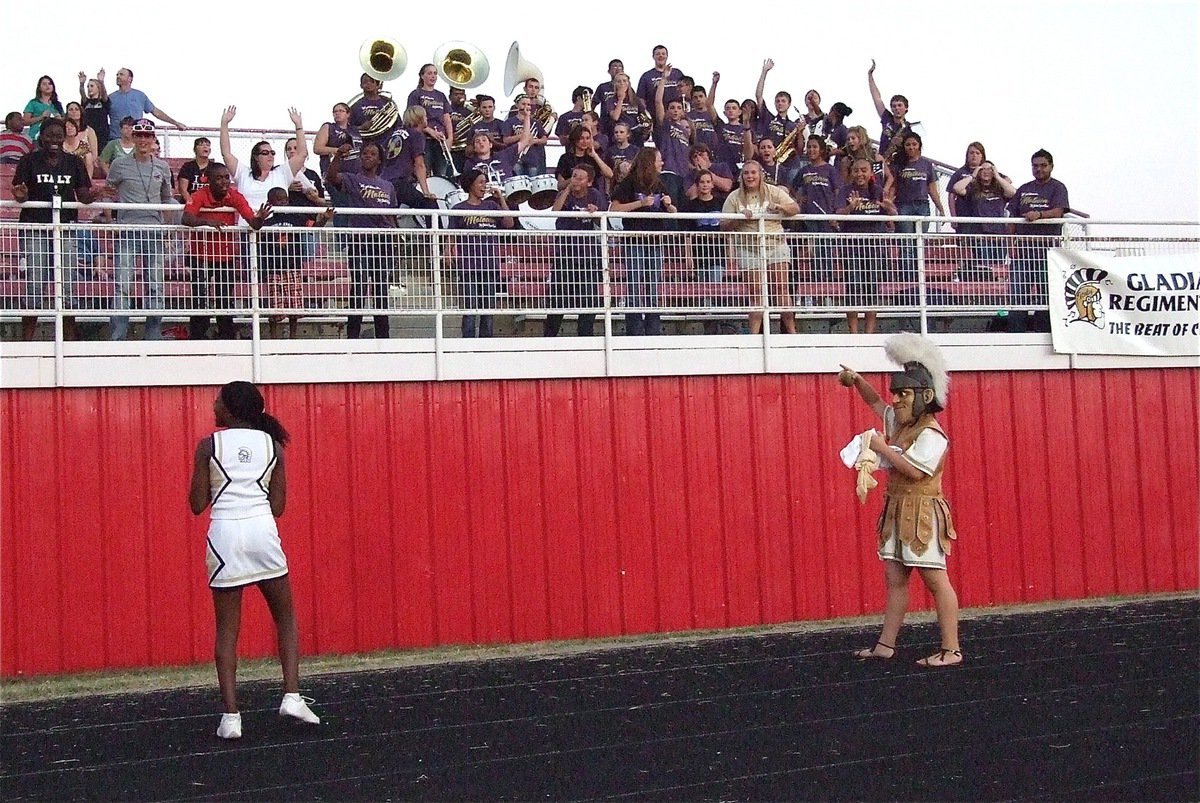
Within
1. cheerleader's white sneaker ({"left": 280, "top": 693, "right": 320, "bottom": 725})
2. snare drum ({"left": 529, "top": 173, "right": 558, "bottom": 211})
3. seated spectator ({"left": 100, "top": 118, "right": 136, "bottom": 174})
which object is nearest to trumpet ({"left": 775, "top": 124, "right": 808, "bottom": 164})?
snare drum ({"left": 529, "top": 173, "right": 558, "bottom": 211})

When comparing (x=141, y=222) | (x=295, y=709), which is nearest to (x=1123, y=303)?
(x=141, y=222)

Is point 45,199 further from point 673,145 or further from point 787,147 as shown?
point 787,147

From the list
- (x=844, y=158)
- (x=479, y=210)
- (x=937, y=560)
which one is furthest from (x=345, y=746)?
(x=844, y=158)

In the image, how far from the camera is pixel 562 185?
12.6m

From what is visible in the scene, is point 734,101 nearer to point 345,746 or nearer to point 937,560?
point 937,560

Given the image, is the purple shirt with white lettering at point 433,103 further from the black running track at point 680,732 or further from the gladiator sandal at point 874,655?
the gladiator sandal at point 874,655

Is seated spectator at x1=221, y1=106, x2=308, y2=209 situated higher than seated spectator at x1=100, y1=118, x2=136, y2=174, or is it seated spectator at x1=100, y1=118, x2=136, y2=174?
seated spectator at x1=100, y1=118, x2=136, y2=174

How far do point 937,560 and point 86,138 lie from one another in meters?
8.39

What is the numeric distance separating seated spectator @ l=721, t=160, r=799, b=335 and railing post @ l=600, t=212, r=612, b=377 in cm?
114

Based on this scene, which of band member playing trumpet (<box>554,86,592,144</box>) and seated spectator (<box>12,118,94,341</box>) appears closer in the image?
seated spectator (<box>12,118,94,341</box>)

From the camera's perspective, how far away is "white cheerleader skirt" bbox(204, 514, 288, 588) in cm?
688

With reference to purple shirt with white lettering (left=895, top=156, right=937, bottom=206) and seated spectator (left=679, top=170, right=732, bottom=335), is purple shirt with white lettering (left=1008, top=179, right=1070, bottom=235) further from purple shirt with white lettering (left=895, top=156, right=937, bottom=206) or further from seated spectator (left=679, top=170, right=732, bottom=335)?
seated spectator (left=679, top=170, right=732, bottom=335)

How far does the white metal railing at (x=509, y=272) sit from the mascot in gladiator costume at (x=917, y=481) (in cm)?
325

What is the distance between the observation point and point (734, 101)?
1480 cm
